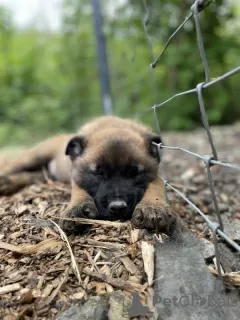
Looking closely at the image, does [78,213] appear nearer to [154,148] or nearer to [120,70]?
[154,148]

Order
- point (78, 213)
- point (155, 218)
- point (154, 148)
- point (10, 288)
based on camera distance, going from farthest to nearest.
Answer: point (154, 148) < point (78, 213) < point (155, 218) < point (10, 288)

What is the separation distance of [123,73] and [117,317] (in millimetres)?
8402

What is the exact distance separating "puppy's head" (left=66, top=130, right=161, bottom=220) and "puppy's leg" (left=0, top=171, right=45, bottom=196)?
35.8 inches

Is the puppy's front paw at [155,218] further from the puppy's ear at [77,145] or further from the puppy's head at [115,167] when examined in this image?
the puppy's ear at [77,145]

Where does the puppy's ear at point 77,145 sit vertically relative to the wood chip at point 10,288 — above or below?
above

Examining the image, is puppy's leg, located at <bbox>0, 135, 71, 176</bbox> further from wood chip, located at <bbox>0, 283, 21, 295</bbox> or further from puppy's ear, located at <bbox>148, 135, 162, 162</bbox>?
wood chip, located at <bbox>0, 283, 21, 295</bbox>

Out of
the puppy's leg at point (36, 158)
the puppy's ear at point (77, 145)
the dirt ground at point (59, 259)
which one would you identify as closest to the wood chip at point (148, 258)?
the dirt ground at point (59, 259)

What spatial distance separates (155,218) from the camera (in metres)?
2.76

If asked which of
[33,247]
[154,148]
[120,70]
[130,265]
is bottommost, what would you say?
[130,265]

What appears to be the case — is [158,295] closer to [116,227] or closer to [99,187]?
[116,227]

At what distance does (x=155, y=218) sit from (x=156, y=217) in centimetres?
1

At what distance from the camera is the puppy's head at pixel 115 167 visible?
10.5 feet

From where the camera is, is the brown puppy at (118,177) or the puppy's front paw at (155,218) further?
the brown puppy at (118,177)

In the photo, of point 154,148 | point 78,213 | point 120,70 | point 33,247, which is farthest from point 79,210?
point 120,70
